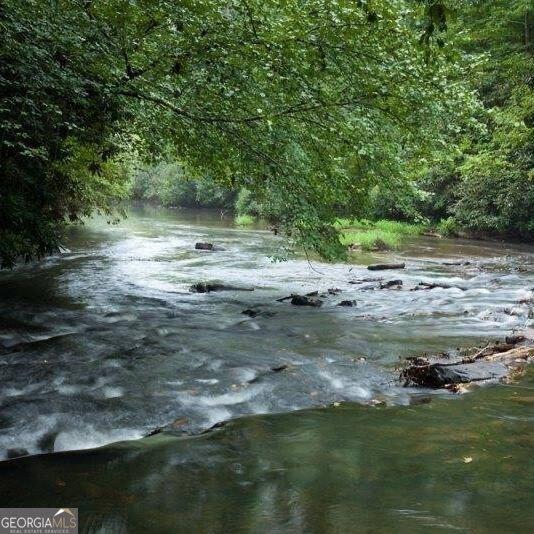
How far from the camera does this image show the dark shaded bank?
374cm

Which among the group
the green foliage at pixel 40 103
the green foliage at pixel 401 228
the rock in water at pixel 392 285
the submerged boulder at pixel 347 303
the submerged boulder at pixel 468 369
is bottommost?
the submerged boulder at pixel 347 303

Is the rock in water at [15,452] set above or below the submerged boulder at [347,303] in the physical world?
above

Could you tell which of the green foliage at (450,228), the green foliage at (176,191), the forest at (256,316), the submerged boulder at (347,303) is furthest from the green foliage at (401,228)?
the green foliage at (176,191)

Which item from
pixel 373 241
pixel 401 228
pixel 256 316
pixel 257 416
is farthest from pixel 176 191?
pixel 257 416

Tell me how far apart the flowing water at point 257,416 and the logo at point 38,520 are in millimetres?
99

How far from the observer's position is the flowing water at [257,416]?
3936 mm

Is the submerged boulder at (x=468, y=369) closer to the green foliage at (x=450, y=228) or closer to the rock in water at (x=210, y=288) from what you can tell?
the rock in water at (x=210, y=288)

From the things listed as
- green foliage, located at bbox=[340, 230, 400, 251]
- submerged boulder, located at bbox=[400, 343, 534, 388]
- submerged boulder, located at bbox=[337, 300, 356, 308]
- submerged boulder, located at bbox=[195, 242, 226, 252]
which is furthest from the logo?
A: green foliage, located at bbox=[340, 230, 400, 251]

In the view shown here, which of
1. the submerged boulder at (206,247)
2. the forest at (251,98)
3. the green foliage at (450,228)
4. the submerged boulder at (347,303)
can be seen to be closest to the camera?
the forest at (251,98)

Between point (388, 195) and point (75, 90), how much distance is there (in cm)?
652

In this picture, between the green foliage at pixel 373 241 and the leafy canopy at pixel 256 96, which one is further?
the green foliage at pixel 373 241

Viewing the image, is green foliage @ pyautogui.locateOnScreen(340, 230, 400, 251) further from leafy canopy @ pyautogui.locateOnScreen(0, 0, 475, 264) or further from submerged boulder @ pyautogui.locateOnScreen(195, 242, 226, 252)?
leafy canopy @ pyautogui.locateOnScreen(0, 0, 475, 264)

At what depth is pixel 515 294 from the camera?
1398 cm

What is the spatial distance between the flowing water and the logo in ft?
0.33
